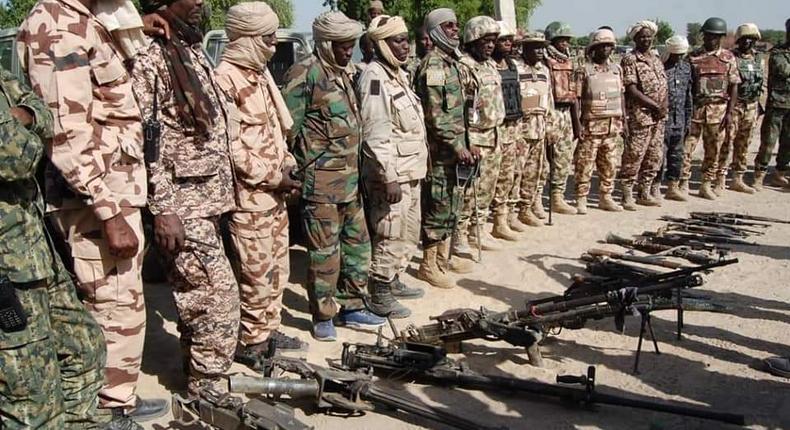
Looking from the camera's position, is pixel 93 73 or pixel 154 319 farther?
pixel 154 319

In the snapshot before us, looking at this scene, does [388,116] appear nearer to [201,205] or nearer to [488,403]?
[201,205]

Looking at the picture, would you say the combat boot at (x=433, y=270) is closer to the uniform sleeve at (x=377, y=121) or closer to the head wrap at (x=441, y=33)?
the uniform sleeve at (x=377, y=121)

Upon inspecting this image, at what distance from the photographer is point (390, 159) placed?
186 inches

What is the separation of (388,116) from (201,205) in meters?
1.70

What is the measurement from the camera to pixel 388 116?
15.5ft

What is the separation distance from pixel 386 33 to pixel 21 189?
2.80 metres

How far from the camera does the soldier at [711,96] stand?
339 inches

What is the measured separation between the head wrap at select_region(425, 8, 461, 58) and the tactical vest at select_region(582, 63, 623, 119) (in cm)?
273

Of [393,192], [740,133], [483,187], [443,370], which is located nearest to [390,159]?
[393,192]

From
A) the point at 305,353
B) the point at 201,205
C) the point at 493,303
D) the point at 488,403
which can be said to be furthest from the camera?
the point at 493,303

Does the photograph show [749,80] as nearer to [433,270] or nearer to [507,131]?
[507,131]

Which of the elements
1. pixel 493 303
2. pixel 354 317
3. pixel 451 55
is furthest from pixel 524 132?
pixel 354 317

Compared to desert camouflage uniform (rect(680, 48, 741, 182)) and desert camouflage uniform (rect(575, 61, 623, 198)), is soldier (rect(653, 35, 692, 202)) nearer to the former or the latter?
desert camouflage uniform (rect(680, 48, 741, 182))

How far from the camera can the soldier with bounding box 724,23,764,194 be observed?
8984mm
